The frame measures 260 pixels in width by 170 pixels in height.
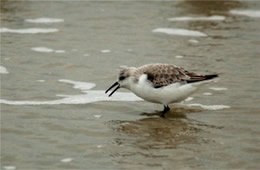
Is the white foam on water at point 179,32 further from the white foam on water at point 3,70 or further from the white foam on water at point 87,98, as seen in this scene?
the white foam on water at point 3,70

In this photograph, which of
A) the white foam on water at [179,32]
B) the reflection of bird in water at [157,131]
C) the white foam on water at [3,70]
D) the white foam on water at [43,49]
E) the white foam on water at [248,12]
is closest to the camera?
the reflection of bird in water at [157,131]

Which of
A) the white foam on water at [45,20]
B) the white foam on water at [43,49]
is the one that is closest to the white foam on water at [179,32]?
the white foam on water at [45,20]

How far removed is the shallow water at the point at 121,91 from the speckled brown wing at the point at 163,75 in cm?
58

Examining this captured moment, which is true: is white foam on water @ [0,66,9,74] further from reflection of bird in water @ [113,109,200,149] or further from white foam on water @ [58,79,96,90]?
reflection of bird in water @ [113,109,200,149]

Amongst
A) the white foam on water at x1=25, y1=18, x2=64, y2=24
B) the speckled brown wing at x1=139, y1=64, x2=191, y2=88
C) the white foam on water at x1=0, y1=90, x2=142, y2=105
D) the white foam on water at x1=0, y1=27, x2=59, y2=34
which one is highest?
the speckled brown wing at x1=139, y1=64, x2=191, y2=88

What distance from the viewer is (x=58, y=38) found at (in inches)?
591

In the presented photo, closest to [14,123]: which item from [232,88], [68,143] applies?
[68,143]

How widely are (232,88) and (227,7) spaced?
6.68 meters

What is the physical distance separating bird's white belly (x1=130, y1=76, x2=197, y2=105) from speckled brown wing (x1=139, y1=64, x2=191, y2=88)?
8cm

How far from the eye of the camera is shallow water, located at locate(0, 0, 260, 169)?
8.70m

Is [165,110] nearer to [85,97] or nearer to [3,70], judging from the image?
[85,97]

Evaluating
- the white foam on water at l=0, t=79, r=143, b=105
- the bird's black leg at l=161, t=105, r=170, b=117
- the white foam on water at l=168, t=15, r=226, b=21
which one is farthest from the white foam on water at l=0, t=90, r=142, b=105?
the white foam on water at l=168, t=15, r=226, b=21

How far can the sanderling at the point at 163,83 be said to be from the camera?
10.2 m

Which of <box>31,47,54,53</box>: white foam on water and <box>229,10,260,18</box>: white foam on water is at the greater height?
<box>229,10,260,18</box>: white foam on water
